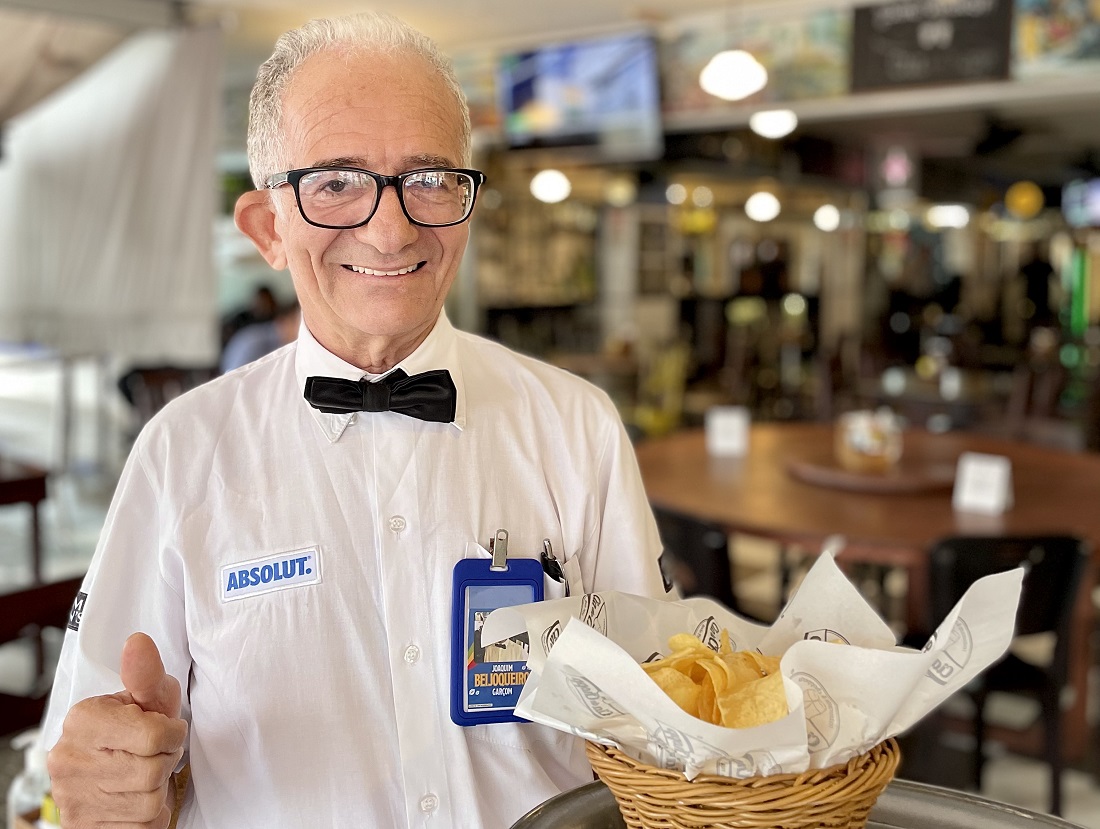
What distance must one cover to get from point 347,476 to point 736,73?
14.5 ft

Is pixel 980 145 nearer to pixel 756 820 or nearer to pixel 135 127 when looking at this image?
pixel 135 127

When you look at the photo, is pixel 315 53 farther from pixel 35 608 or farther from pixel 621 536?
pixel 35 608

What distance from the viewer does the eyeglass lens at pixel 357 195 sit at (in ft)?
4.02

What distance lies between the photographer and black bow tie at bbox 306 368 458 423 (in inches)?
51.8

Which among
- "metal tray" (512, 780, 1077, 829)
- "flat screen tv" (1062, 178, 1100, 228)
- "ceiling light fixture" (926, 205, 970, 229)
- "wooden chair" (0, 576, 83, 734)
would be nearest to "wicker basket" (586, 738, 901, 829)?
"metal tray" (512, 780, 1077, 829)

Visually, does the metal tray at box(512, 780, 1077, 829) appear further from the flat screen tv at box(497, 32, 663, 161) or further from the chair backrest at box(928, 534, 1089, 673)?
A: the flat screen tv at box(497, 32, 663, 161)

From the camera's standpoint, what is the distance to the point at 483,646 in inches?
50.3

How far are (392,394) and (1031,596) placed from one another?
2.24 metres

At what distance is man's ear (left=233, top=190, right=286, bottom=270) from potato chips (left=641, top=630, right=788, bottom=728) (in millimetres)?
709

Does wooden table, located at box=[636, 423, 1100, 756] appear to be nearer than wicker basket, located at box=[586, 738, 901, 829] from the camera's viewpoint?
No

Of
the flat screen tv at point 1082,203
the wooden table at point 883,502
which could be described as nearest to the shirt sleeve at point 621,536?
the wooden table at point 883,502

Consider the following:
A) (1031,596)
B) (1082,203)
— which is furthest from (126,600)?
(1082,203)

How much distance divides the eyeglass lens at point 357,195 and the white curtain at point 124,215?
204 inches

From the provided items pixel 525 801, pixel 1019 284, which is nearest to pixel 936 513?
pixel 525 801
